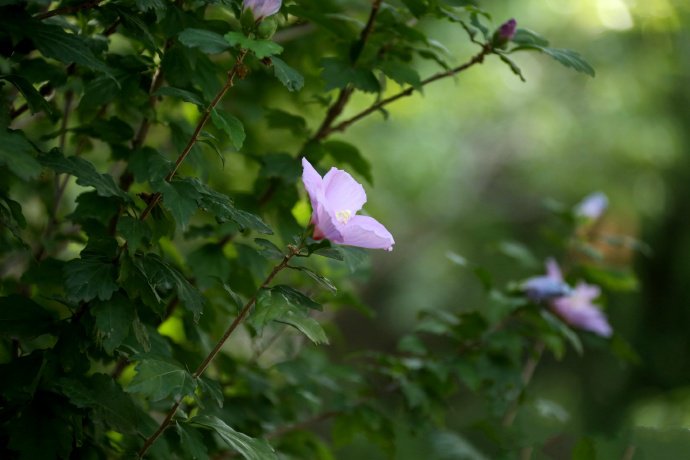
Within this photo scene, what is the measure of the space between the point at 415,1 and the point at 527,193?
337 centimetres

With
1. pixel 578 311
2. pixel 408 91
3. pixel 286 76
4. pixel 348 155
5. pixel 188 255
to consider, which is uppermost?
pixel 286 76

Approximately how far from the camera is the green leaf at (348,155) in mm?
1101

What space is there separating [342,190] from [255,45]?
0.51ft

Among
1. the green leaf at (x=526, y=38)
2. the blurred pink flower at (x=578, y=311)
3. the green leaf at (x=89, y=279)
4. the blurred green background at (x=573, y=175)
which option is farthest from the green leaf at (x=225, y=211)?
the blurred green background at (x=573, y=175)

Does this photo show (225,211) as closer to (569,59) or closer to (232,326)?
(232,326)

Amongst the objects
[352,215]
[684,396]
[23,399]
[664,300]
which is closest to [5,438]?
[23,399]

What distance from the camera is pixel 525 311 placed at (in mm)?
1363

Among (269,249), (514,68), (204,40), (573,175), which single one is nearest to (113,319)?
(269,249)

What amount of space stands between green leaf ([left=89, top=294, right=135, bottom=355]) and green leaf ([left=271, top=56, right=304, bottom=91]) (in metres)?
0.25

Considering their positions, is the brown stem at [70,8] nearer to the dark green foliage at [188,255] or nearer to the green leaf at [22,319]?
the dark green foliage at [188,255]

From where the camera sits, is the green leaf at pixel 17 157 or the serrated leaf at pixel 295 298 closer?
the green leaf at pixel 17 157

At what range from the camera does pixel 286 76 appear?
0.74 m

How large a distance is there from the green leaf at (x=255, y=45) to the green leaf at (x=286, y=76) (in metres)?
0.02

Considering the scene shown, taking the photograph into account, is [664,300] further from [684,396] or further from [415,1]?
[415,1]
